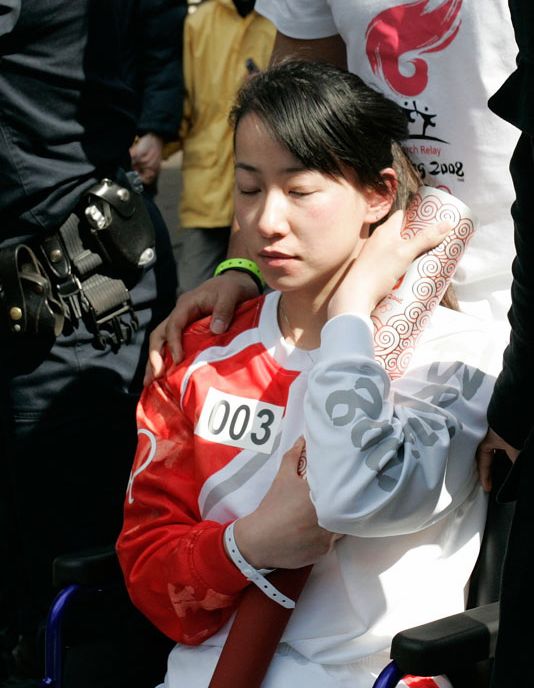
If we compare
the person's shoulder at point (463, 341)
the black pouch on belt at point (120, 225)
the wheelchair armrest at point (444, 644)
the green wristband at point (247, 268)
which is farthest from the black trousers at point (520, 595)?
the black pouch on belt at point (120, 225)

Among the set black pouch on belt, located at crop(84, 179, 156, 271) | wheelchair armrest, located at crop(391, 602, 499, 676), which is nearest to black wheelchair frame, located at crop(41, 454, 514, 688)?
wheelchair armrest, located at crop(391, 602, 499, 676)

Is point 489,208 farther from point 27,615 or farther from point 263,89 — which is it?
point 27,615

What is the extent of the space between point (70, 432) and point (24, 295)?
34cm

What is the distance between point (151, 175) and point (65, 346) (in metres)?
1.57

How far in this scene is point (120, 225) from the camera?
249cm

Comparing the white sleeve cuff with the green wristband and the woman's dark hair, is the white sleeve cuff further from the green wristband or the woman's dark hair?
the green wristband

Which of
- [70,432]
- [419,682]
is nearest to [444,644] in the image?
[419,682]

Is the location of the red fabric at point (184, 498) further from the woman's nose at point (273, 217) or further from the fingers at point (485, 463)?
the fingers at point (485, 463)

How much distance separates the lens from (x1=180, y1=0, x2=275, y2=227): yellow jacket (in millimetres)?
3936

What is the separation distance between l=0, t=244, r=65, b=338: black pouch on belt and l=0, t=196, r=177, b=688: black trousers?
65mm

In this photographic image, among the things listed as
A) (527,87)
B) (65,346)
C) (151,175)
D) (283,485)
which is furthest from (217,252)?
(527,87)

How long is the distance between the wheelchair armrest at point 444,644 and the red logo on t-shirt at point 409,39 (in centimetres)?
95

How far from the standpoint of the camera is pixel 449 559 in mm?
1881

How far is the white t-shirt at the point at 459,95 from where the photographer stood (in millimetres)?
1963
